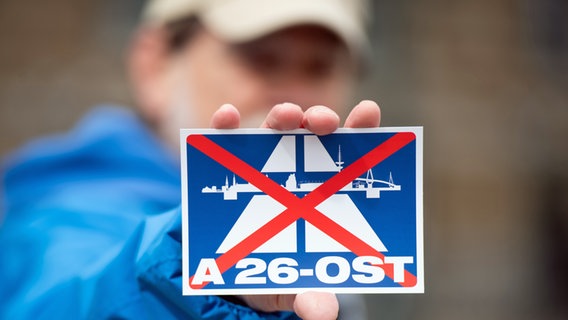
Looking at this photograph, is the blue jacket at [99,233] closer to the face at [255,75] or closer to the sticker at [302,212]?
the sticker at [302,212]

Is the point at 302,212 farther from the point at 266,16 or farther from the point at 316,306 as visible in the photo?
the point at 266,16

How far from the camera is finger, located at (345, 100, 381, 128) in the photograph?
0.59 metres

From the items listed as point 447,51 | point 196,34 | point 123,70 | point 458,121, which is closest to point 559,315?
point 458,121

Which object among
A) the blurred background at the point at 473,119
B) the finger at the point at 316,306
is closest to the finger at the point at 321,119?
the finger at the point at 316,306

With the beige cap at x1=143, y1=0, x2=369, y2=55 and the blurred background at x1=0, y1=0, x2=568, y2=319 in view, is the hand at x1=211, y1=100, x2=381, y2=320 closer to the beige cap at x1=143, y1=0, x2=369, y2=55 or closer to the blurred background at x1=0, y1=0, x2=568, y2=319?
the beige cap at x1=143, y1=0, x2=369, y2=55

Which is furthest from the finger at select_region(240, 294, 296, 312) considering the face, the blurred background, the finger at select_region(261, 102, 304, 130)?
the blurred background

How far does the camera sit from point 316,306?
0.57 metres

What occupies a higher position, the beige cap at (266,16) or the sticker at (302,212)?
the beige cap at (266,16)

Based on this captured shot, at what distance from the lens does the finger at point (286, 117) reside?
583 mm

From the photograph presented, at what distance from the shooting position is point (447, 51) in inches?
151

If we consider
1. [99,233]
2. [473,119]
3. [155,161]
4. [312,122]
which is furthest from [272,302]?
[473,119]

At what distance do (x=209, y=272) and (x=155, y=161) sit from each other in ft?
2.45

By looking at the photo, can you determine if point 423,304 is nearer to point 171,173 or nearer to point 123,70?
point 123,70

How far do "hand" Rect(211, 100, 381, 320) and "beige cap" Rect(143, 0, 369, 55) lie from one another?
743 mm
